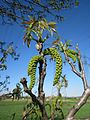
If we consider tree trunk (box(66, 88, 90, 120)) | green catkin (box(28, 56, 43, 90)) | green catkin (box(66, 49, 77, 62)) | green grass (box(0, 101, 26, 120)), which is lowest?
green grass (box(0, 101, 26, 120))

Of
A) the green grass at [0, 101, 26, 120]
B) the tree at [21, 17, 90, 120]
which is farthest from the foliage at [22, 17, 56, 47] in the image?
the green grass at [0, 101, 26, 120]

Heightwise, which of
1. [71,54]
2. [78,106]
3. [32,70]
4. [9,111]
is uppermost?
[71,54]

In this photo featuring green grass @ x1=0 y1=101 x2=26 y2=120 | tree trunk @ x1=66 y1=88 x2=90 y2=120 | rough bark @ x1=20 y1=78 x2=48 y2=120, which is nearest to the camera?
rough bark @ x1=20 y1=78 x2=48 y2=120

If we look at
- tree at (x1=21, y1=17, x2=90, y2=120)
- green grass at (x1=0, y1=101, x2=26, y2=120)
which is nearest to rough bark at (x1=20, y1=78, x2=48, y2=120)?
tree at (x1=21, y1=17, x2=90, y2=120)

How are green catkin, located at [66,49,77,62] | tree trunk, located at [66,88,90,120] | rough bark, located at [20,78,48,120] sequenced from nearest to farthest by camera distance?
rough bark, located at [20,78,48,120] < tree trunk, located at [66,88,90,120] < green catkin, located at [66,49,77,62]

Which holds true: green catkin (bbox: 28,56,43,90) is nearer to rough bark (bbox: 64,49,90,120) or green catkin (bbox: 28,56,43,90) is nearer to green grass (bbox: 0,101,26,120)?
rough bark (bbox: 64,49,90,120)

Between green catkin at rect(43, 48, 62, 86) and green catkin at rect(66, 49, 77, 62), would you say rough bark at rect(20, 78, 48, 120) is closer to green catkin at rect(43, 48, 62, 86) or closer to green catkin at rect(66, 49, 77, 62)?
green catkin at rect(43, 48, 62, 86)

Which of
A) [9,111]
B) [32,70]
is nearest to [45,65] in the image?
[32,70]

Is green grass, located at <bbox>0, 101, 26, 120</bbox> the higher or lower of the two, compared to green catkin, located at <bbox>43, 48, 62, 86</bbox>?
lower

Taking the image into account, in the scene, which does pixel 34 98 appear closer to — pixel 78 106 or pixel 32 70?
pixel 32 70

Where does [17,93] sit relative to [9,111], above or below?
above

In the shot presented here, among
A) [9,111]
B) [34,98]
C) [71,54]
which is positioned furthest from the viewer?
[9,111]

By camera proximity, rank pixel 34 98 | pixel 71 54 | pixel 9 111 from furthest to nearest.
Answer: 1. pixel 9 111
2. pixel 71 54
3. pixel 34 98

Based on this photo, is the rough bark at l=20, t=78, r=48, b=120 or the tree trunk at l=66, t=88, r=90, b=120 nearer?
the rough bark at l=20, t=78, r=48, b=120
